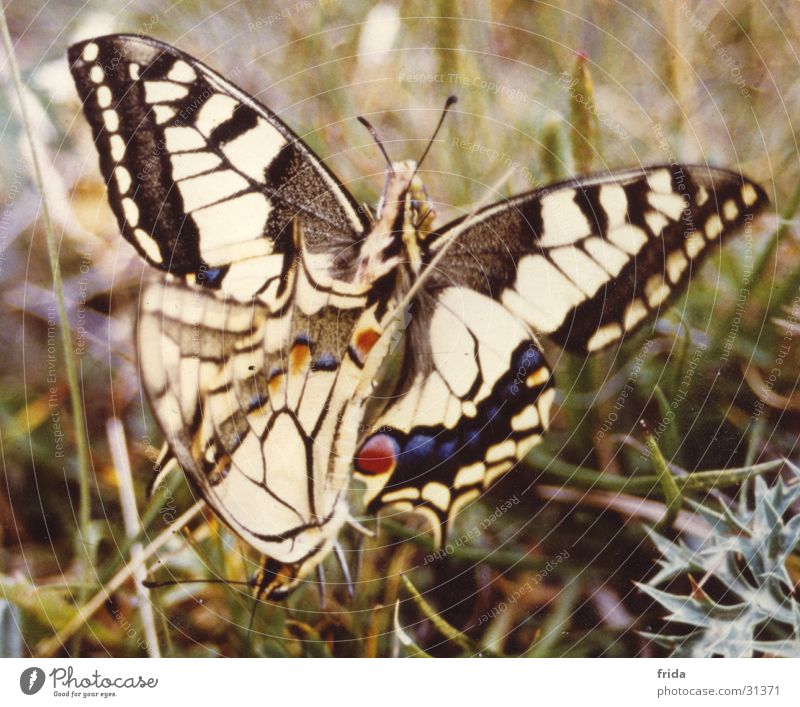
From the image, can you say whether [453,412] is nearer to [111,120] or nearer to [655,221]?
[655,221]

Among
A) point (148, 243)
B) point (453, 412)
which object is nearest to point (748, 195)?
point (453, 412)

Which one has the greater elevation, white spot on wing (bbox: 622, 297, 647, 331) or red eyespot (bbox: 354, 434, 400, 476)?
white spot on wing (bbox: 622, 297, 647, 331)

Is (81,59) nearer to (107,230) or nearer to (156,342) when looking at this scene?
(107,230)

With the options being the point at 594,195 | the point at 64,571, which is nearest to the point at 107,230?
the point at 64,571

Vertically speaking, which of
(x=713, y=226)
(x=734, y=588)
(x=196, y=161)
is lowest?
(x=734, y=588)

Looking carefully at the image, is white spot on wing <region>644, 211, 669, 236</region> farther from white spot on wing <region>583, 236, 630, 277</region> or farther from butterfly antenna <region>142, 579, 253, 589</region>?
butterfly antenna <region>142, 579, 253, 589</region>

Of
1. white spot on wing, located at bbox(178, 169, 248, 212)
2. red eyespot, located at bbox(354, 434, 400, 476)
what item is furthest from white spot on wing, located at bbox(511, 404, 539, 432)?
white spot on wing, located at bbox(178, 169, 248, 212)
